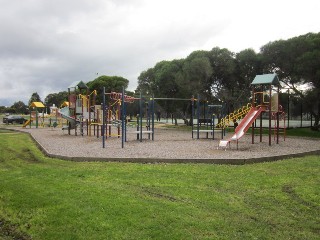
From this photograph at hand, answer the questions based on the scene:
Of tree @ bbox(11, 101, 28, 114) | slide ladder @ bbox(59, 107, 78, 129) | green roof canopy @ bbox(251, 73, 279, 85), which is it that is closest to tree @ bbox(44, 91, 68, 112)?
tree @ bbox(11, 101, 28, 114)

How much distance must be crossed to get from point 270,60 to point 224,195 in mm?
23020

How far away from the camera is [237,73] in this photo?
32188 millimetres

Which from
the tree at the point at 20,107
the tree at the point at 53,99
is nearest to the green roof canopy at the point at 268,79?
the tree at the point at 53,99

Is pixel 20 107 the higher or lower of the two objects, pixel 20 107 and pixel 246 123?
the higher

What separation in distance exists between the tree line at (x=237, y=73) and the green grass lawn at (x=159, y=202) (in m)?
17.3

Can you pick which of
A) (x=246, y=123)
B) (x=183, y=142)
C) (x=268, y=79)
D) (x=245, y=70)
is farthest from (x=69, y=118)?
(x=245, y=70)

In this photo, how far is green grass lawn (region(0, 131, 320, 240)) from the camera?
503 cm

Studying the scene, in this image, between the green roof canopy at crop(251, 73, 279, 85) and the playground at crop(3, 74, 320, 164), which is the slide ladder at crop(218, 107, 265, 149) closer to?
the playground at crop(3, 74, 320, 164)

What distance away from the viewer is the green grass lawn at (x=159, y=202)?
5.03m

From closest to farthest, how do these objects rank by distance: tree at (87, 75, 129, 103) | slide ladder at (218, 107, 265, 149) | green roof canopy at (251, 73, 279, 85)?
slide ladder at (218, 107, 265, 149) < green roof canopy at (251, 73, 279, 85) < tree at (87, 75, 129, 103)

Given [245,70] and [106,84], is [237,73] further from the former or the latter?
[106,84]

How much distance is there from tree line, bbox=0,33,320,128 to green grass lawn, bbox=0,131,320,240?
17.3m

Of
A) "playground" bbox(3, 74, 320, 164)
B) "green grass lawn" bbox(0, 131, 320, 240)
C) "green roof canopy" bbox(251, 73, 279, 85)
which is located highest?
"green roof canopy" bbox(251, 73, 279, 85)

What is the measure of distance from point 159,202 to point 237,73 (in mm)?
27556
